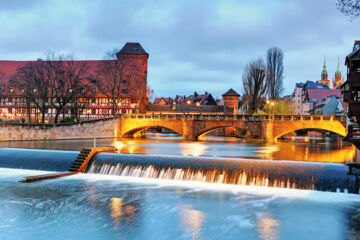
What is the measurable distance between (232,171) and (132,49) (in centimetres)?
6203

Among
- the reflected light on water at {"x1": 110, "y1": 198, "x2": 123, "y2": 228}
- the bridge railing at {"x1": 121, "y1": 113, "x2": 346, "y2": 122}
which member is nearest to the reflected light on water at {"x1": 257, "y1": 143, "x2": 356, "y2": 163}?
the bridge railing at {"x1": 121, "y1": 113, "x2": 346, "y2": 122}

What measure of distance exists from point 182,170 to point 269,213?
739cm

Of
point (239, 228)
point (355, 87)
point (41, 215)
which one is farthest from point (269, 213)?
point (355, 87)

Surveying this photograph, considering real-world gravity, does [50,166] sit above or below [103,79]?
below

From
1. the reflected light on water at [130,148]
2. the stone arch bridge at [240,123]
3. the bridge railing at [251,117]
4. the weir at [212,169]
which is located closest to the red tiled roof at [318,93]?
the stone arch bridge at [240,123]

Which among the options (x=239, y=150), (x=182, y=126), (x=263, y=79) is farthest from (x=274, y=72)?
(x=239, y=150)

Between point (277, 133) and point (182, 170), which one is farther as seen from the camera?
point (277, 133)

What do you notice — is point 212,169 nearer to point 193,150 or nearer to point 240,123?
point 193,150

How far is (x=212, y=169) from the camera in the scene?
2095 cm

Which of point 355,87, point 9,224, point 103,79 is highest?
point 103,79

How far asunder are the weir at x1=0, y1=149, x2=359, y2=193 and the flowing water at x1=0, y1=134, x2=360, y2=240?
49 millimetres

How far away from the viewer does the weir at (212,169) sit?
18.6 meters

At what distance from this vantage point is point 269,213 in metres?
15.0

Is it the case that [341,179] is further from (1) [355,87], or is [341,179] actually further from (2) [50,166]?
(2) [50,166]
